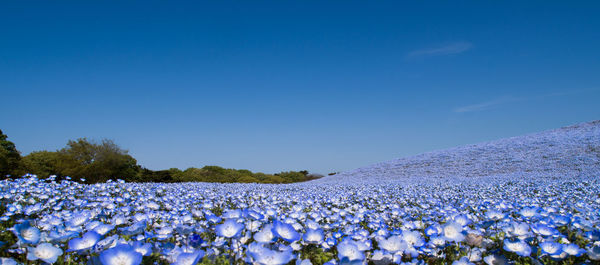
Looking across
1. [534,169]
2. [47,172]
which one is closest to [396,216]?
[534,169]

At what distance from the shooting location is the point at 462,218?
303 centimetres

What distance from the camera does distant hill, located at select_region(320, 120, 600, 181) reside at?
18.7 m

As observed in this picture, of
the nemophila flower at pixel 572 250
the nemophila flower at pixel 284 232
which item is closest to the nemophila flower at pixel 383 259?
the nemophila flower at pixel 284 232

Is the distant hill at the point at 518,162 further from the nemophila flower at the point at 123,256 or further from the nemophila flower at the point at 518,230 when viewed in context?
the nemophila flower at the point at 123,256

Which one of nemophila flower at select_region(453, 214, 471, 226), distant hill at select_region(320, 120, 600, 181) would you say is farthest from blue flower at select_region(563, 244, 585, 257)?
distant hill at select_region(320, 120, 600, 181)

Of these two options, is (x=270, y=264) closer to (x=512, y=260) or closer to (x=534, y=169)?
(x=512, y=260)

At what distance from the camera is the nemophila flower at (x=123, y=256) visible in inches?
61.2

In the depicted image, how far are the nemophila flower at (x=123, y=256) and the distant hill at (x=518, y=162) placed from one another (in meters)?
20.4

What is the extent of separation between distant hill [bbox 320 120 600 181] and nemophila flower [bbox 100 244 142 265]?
804 inches

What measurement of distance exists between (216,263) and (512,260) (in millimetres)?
2414

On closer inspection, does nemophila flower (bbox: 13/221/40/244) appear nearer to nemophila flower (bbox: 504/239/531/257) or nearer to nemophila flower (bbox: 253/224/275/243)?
nemophila flower (bbox: 253/224/275/243)

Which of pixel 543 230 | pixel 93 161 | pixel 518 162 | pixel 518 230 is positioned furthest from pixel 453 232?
pixel 518 162

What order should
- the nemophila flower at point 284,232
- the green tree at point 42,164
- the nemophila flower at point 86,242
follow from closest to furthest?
1. the nemophila flower at point 86,242
2. the nemophila flower at point 284,232
3. the green tree at point 42,164

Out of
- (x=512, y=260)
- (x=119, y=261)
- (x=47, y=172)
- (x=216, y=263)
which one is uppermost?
(x=47, y=172)
